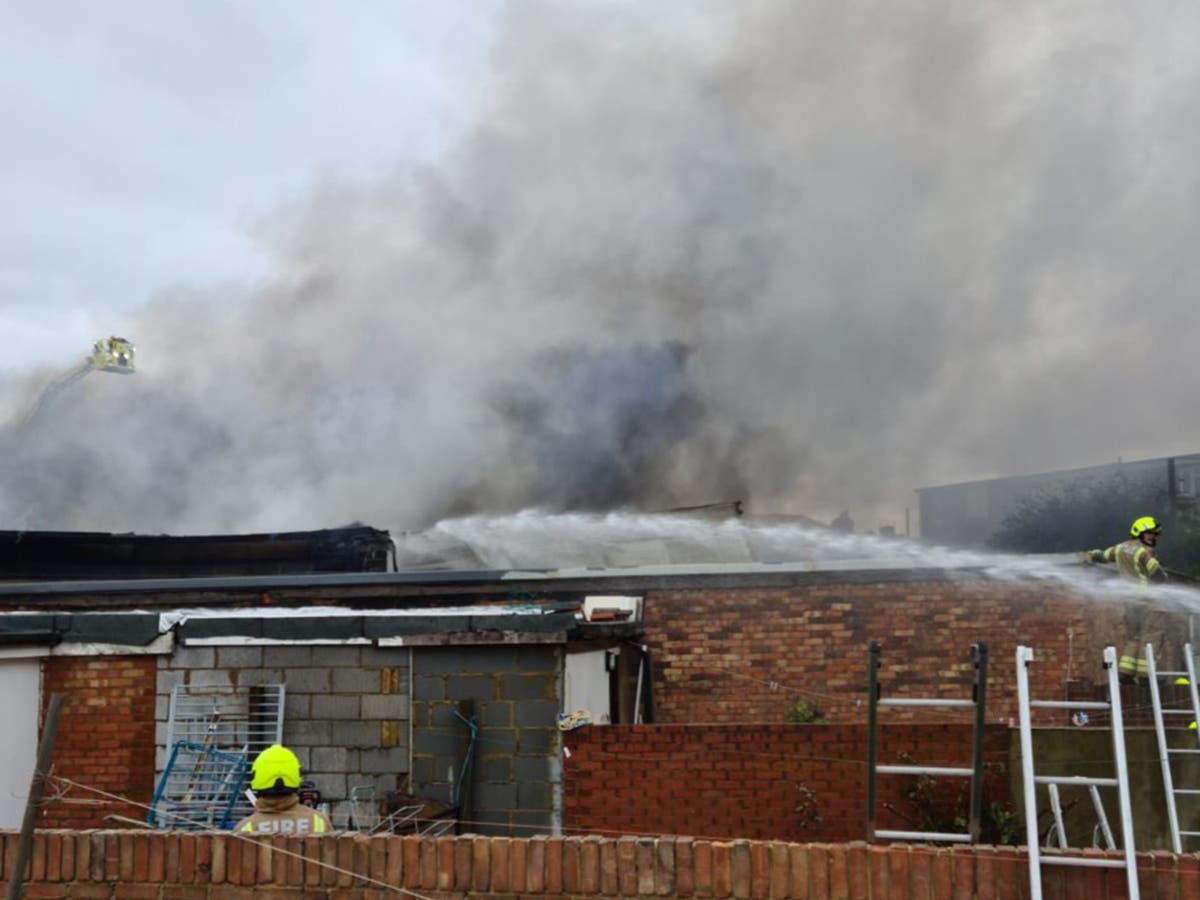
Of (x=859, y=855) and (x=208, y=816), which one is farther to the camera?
(x=208, y=816)

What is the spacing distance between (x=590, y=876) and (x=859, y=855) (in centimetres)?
87

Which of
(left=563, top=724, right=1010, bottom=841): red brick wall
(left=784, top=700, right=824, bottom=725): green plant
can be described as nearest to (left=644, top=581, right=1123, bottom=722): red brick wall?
(left=784, top=700, right=824, bottom=725): green plant

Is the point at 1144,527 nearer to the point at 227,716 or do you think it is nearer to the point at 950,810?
the point at 950,810

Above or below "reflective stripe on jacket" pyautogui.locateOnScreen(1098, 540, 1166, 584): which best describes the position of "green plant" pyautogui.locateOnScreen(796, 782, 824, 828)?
below

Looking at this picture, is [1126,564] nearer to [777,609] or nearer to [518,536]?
[777,609]

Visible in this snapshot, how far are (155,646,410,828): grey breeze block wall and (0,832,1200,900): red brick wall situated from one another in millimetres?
4204

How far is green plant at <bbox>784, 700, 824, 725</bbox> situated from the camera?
37.1ft

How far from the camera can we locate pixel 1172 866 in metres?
3.74

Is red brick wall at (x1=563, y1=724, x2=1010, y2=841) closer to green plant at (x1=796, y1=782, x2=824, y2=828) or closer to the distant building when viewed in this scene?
green plant at (x1=796, y1=782, x2=824, y2=828)

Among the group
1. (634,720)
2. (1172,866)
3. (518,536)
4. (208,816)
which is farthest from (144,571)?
(1172,866)

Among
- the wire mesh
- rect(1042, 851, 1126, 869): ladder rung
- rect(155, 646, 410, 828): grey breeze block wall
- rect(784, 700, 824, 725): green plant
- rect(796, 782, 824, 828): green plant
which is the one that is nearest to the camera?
rect(1042, 851, 1126, 869): ladder rung

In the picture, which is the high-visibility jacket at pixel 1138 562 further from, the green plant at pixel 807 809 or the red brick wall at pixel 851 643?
the green plant at pixel 807 809

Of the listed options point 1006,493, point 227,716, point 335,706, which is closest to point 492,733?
point 335,706

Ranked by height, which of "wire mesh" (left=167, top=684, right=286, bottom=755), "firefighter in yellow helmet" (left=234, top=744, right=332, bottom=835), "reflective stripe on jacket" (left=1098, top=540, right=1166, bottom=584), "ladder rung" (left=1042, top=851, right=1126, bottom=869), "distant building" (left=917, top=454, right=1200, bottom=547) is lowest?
"ladder rung" (left=1042, top=851, right=1126, bottom=869)
